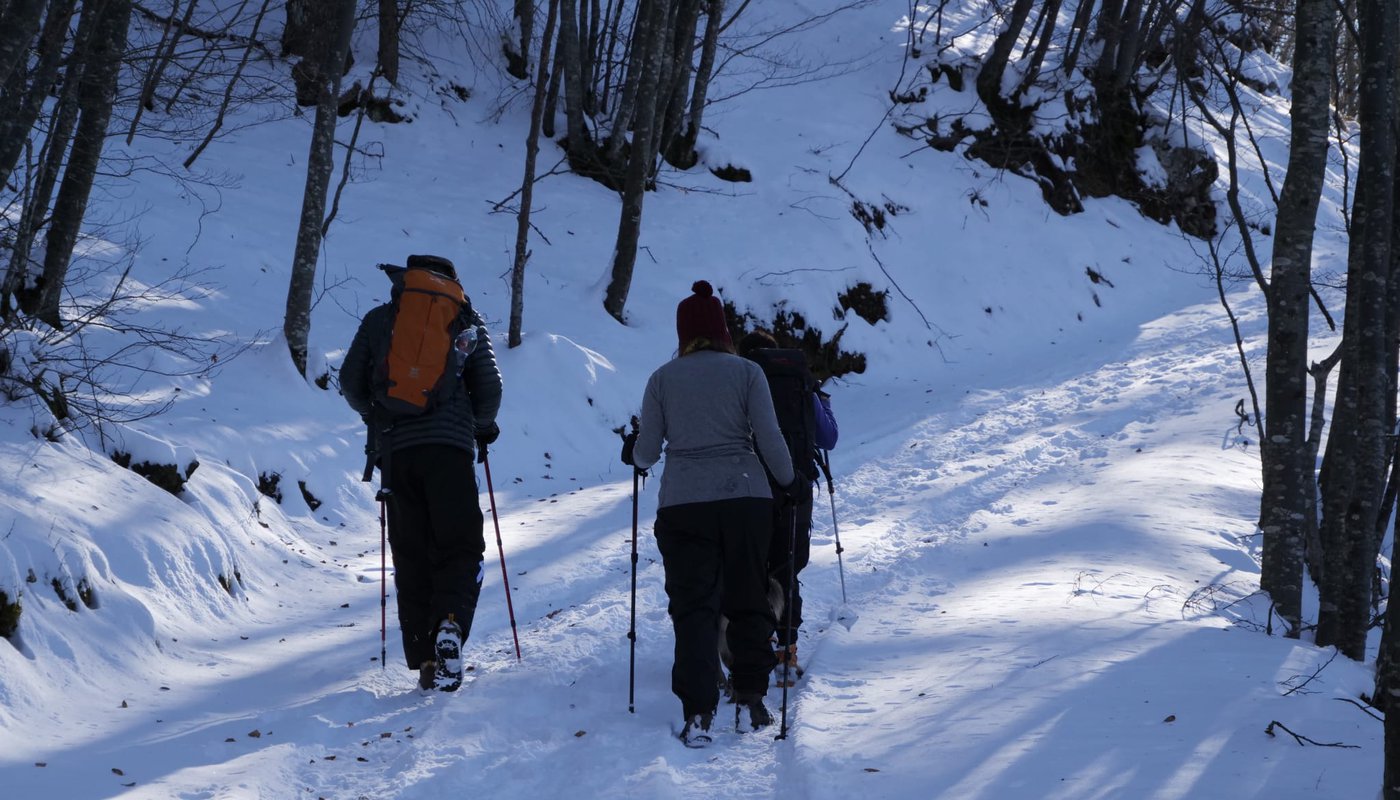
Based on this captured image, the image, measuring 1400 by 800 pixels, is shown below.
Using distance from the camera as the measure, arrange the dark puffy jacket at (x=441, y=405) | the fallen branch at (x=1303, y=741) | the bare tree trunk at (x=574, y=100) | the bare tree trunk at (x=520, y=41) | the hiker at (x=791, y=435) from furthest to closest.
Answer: the bare tree trunk at (x=520, y=41)
the bare tree trunk at (x=574, y=100)
the hiker at (x=791, y=435)
the dark puffy jacket at (x=441, y=405)
the fallen branch at (x=1303, y=741)

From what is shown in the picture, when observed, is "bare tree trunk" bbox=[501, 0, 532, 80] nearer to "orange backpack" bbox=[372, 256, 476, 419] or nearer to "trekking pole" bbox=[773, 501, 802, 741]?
"orange backpack" bbox=[372, 256, 476, 419]

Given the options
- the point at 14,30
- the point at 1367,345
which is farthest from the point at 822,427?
the point at 14,30

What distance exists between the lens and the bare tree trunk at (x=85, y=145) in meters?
8.41

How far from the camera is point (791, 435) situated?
5.76m

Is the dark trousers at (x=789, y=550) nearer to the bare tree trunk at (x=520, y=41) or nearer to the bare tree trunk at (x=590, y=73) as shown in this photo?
the bare tree trunk at (x=590, y=73)

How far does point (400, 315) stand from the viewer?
5.61 meters

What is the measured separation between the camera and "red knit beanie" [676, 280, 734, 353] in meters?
5.25

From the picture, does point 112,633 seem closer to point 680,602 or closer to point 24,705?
point 24,705

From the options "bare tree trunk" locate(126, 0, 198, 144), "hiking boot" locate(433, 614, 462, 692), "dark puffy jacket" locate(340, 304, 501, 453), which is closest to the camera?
"hiking boot" locate(433, 614, 462, 692)

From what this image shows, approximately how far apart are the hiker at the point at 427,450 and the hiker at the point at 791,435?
1.46 meters

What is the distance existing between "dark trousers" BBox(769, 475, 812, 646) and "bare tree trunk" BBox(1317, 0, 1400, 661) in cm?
346

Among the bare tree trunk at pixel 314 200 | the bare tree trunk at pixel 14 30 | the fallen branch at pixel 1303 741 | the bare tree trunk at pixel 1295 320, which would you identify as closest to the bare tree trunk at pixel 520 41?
the bare tree trunk at pixel 314 200

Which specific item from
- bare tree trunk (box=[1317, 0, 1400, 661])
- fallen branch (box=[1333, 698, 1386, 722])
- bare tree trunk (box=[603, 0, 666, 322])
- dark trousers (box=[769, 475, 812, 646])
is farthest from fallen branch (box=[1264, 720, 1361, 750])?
bare tree trunk (box=[603, 0, 666, 322])

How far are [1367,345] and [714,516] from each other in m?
4.40
